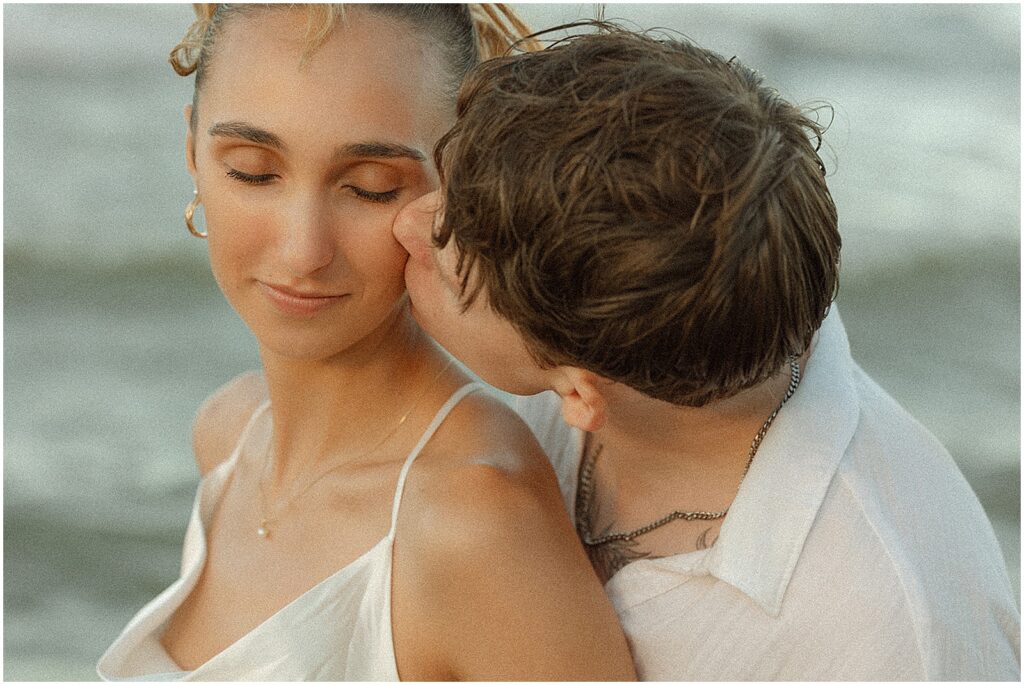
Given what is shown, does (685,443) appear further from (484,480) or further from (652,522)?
(484,480)

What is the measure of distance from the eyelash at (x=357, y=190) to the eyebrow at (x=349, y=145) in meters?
0.07

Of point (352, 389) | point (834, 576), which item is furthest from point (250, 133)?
point (834, 576)

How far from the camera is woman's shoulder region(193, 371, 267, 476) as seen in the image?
305 cm

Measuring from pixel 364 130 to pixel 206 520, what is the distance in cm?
119

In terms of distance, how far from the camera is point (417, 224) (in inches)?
80.3

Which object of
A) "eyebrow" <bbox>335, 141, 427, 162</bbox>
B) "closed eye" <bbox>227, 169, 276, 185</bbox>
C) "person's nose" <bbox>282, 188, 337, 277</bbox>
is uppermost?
"eyebrow" <bbox>335, 141, 427, 162</bbox>

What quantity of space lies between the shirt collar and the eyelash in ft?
2.55

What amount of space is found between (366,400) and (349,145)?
24.8 inches

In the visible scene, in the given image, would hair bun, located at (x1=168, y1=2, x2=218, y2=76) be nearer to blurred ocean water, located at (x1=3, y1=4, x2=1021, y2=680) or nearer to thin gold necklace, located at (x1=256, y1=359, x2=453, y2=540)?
thin gold necklace, located at (x1=256, y1=359, x2=453, y2=540)

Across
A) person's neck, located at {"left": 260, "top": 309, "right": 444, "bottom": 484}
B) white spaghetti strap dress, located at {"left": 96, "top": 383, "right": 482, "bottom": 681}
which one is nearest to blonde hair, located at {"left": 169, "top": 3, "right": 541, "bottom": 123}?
person's neck, located at {"left": 260, "top": 309, "right": 444, "bottom": 484}

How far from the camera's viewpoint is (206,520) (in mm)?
2766

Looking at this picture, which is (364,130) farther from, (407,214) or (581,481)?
(581,481)

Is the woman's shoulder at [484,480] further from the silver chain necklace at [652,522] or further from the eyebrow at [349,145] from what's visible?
the eyebrow at [349,145]

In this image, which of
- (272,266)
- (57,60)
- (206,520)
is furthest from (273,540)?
(57,60)
